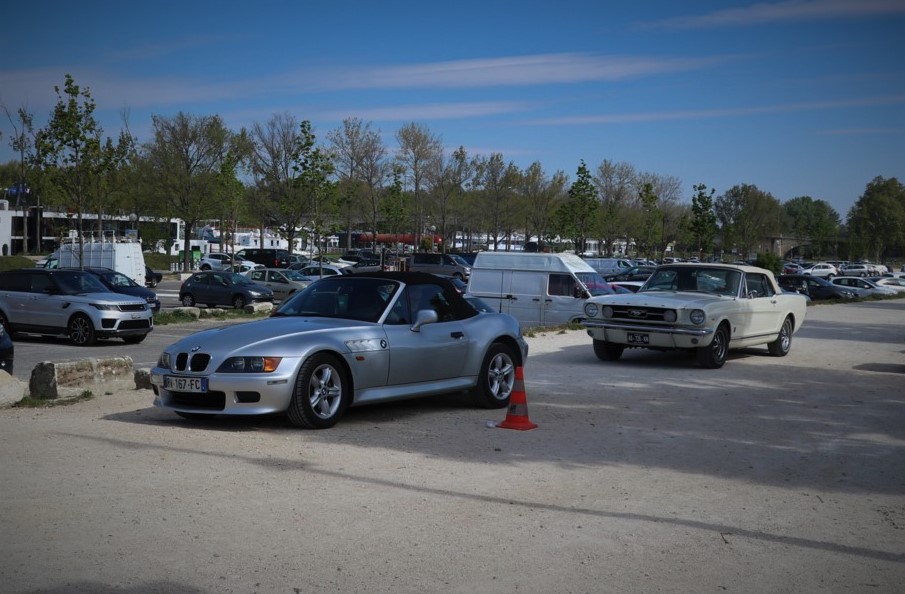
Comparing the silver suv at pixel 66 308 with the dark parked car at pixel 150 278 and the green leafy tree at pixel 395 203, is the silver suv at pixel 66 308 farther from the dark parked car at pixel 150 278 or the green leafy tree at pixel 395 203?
the green leafy tree at pixel 395 203

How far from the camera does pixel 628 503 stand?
7.00 metres

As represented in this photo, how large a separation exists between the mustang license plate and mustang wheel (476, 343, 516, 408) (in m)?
4.64

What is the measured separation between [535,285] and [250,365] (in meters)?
17.6

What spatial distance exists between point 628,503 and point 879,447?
12.5ft

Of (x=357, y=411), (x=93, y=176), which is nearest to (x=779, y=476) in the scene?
(x=357, y=411)

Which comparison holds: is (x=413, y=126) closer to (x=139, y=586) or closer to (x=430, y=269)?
(x=430, y=269)

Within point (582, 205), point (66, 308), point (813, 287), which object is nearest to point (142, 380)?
point (66, 308)

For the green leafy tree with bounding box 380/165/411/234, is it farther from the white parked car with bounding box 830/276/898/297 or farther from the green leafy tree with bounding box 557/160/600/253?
the white parked car with bounding box 830/276/898/297

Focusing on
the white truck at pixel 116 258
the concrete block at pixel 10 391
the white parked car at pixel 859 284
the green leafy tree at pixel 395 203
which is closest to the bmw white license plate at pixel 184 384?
the concrete block at pixel 10 391

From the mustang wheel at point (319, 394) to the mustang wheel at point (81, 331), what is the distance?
13.6 meters

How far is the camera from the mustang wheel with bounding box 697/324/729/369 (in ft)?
51.0

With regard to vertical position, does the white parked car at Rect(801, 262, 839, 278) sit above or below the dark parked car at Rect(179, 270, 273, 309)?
above

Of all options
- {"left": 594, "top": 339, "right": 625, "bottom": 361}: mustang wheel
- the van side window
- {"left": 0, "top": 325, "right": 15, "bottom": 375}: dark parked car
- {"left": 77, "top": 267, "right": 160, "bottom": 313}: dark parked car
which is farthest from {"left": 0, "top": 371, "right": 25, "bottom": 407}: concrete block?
{"left": 77, "top": 267, "right": 160, "bottom": 313}: dark parked car

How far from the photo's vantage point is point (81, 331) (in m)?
21.6
